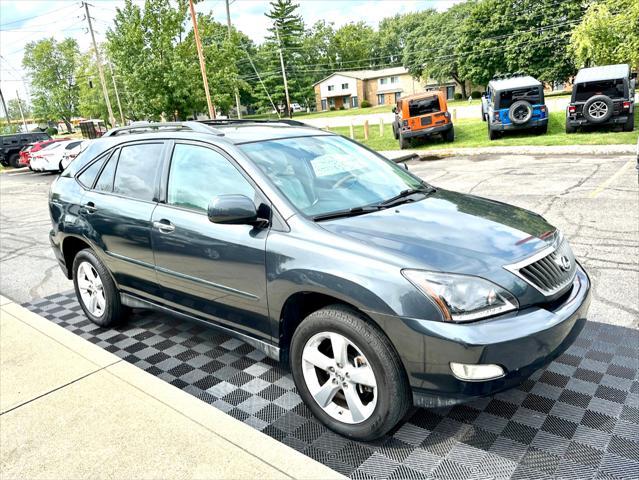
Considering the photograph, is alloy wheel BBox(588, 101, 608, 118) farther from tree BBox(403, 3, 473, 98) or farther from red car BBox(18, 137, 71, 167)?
tree BBox(403, 3, 473, 98)

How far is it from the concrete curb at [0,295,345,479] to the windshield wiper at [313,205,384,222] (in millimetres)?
1235

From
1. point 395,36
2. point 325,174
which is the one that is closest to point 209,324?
point 325,174

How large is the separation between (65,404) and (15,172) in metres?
28.4

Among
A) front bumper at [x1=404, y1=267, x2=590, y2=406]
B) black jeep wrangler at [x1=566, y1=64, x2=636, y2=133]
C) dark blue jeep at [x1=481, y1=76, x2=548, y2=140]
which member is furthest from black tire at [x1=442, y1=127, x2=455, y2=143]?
front bumper at [x1=404, y1=267, x2=590, y2=406]

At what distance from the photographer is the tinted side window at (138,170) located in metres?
3.85

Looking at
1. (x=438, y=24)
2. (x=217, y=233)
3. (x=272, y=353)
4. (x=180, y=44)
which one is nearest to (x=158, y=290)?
(x=217, y=233)

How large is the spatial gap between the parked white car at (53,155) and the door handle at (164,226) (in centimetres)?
2057

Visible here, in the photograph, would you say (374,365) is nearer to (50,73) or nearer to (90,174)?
(90,174)

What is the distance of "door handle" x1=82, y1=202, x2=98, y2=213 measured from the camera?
428 centimetres

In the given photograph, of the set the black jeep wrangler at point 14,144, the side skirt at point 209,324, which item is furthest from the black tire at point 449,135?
the black jeep wrangler at point 14,144

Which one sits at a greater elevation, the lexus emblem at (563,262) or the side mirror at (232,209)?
the side mirror at (232,209)

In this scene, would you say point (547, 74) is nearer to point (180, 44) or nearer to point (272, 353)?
point (180, 44)

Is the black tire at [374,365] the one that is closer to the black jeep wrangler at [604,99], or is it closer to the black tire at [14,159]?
the black jeep wrangler at [604,99]

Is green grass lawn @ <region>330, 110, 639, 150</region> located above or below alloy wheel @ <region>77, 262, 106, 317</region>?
below
